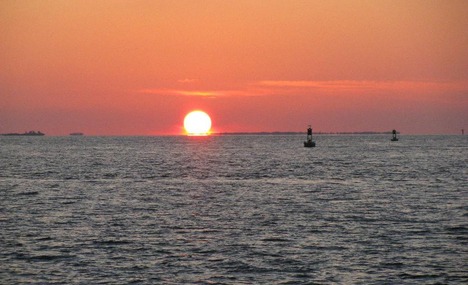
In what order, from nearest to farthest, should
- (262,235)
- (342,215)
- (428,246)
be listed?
(428,246), (262,235), (342,215)

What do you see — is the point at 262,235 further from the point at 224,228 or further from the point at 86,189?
the point at 86,189

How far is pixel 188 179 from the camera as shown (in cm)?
8831

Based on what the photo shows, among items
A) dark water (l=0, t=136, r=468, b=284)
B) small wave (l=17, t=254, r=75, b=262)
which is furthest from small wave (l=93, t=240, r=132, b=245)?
small wave (l=17, t=254, r=75, b=262)

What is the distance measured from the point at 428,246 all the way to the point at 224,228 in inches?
506

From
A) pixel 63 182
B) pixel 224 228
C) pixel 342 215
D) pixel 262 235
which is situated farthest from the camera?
pixel 63 182

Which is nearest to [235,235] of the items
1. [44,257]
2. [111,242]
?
[111,242]

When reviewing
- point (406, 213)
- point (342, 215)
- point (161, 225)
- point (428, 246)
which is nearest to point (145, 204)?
point (161, 225)

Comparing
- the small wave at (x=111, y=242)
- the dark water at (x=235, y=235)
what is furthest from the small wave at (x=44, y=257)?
the small wave at (x=111, y=242)

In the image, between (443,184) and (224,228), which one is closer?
(224,228)

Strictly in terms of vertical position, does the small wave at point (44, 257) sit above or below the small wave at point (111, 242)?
below

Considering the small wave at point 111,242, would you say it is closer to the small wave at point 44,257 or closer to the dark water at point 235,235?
the dark water at point 235,235

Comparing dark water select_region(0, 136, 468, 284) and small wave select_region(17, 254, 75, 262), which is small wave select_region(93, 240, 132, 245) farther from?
small wave select_region(17, 254, 75, 262)

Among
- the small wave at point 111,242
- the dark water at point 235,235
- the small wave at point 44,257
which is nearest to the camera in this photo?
the dark water at point 235,235

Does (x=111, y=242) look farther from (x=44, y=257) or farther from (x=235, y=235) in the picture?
(x=235, y=235)
